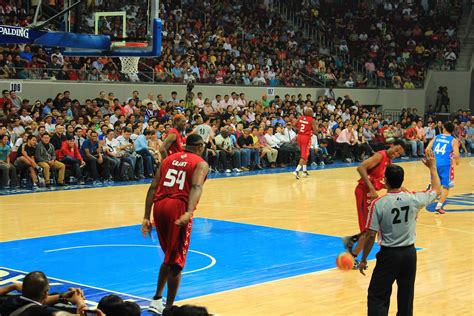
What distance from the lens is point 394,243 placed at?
660 centimetres

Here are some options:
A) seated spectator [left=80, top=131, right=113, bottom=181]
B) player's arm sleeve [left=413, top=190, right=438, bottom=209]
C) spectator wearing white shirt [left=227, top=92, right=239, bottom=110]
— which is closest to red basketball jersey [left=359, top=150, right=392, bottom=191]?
player's arm sleeve [left=413, top=190, right=438, bottom=209]

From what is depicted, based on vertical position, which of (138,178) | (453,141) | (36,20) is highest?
(36,20)

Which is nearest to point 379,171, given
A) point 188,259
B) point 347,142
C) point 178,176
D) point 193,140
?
point 188,259

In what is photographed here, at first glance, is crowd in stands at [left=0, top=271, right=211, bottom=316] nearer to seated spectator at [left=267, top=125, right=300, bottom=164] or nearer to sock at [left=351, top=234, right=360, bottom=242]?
sock at [left=351, top=234, right=360, bottom=242]

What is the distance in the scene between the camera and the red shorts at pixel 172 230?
7711 mm

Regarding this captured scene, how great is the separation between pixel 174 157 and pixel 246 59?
23.1 m

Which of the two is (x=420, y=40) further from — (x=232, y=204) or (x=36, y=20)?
(x=36, y=20)

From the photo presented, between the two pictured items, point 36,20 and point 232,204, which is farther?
point 232,204

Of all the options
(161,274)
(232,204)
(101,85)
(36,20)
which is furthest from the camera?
(101,85)

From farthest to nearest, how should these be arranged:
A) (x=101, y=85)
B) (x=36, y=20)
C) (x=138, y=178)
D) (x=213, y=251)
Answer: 1. (x=101, y=85)
2. (x=138, y=178)
3. (x=36, y=20)
4. (x=213, y=251)

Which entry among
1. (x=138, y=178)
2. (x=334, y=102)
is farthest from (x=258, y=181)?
(x=334, y=102)

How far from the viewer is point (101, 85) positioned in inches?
952

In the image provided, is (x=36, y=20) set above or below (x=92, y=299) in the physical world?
above

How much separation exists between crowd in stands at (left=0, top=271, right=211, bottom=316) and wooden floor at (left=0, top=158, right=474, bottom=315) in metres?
2.53
